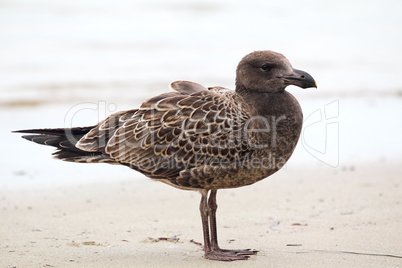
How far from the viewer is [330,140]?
9133 millimetres

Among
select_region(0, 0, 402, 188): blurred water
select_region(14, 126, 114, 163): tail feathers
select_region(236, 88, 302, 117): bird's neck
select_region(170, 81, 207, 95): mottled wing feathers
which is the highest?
select_region(0, 0, 402, 188): blurred water

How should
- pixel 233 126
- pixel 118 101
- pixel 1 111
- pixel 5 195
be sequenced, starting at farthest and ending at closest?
pixel 118 101 → pixel 1 111 → pixel 5 195 → pixel 233 126

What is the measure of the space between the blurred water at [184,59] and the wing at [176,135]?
8.25 ft

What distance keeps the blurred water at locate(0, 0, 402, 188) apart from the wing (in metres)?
2.52

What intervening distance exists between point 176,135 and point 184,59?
1128 centimetres

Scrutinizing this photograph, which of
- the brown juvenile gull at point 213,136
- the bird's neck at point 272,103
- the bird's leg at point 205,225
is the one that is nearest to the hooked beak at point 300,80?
the brown juvenile gull at point 213,136

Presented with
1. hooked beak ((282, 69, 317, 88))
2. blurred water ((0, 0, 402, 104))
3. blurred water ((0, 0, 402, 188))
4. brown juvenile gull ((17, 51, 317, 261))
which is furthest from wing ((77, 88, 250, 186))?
blurred water ((0, 0, 402, 104))

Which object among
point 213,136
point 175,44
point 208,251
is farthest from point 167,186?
point 175,44

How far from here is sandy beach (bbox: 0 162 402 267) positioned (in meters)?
4.86

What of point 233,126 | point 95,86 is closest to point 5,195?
point 233,126

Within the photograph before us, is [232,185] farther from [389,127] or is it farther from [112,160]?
[389,127]

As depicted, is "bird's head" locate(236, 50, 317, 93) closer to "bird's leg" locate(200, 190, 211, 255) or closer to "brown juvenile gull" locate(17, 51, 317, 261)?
"brown juvenile gull" locate(17, 51, 317, 261)

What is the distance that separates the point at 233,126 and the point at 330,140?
4.70 meters

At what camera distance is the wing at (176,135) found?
4.77 m
